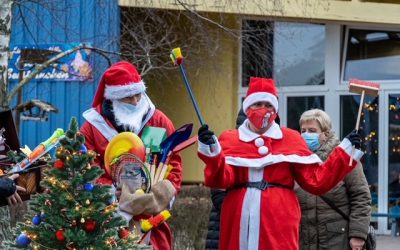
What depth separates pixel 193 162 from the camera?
55.6 ft

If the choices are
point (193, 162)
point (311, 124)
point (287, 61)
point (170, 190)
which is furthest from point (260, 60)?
point (170, 190)

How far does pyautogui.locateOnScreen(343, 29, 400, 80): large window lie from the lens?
53.5ft

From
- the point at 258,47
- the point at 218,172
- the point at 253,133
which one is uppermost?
the point at 258,47

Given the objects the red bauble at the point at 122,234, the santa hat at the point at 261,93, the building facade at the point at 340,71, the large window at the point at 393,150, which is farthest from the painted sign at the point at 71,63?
the red bauble at the point at 122,234

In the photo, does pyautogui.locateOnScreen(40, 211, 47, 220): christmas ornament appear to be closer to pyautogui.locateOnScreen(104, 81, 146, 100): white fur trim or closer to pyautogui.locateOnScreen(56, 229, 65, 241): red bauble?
pyautogui.locateOnScreen(56, 229, 65, 241): red bauble

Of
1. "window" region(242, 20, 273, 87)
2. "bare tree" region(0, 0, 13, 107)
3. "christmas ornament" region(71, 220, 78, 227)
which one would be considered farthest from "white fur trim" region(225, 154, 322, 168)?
"window" region(242, 20, 273, 87)

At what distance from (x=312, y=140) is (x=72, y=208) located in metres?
2.16

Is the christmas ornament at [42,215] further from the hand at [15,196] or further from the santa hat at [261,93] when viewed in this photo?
the santa hat at [261,93]

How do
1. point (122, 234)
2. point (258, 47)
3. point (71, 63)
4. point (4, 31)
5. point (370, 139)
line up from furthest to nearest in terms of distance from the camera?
point (370, 139)
point (71, 63)
point (258, 47)
point (4, 31)
point (122, 234)

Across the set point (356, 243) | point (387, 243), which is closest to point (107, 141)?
point (356, 243)

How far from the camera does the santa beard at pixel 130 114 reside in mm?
A: 5426

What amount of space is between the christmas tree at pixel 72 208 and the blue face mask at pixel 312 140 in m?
1.89

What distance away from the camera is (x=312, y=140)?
20.2ft

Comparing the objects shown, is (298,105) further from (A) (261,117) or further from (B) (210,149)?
(B) (210,149)
